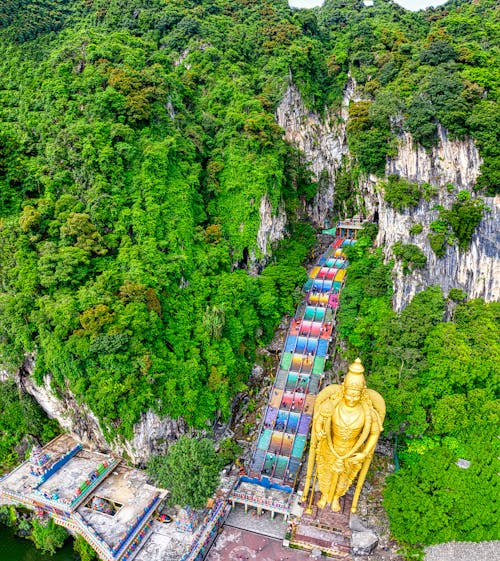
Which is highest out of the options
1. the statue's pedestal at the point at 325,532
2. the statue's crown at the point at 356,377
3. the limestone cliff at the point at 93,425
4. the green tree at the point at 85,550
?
the statue's crown at the point at 356,377

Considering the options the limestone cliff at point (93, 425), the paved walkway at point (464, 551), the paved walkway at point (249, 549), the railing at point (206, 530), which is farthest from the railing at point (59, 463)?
the paved walkway at point (464, 551)

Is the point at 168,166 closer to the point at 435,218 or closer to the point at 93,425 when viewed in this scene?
the point at 93,425

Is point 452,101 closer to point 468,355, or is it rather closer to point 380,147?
point 380,147

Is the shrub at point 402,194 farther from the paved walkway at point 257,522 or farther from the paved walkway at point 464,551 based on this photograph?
the paved walkway at point 257,522

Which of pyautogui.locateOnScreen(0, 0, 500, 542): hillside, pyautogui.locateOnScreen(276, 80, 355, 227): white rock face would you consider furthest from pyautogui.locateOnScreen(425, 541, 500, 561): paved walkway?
pyautogui.locateOnScreen(276, 80, 355, 227): white rock face

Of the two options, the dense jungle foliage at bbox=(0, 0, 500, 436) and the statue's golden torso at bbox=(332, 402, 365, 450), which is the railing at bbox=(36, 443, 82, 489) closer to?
the dense jungle foliage at bbox=(0, 0, 500, 436)

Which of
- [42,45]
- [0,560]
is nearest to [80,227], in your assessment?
[0,560]

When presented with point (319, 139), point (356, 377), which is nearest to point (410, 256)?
point (356, 377)
